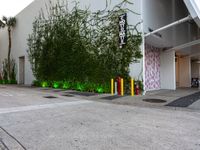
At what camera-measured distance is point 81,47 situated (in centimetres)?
1566

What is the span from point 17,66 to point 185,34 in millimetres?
22501

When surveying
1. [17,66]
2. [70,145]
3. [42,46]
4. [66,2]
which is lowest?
[70,145]

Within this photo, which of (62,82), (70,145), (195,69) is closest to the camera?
(70,145)

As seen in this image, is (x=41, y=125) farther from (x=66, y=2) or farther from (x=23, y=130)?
(x=66, y=2)

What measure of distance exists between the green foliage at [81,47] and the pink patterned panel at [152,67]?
254 centimetres

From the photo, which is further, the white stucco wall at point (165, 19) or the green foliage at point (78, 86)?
the green foliage at point (78, 86)

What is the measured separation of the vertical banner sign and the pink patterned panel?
9.85 feet

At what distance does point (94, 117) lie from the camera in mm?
6027

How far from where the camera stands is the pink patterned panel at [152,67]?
567 inches

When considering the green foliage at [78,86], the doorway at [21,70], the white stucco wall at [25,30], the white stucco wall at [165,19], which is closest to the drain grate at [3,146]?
the green foliage at [78,86]

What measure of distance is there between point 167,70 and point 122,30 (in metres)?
6.42

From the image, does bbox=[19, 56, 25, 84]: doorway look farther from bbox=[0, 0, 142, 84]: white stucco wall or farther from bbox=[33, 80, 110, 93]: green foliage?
bbox=[33, 80, 110, 93]: green foliage

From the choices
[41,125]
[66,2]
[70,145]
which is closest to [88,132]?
[70,145]

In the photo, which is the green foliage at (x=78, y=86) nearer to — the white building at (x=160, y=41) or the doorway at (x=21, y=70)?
the white building at (x=160, y=41)
